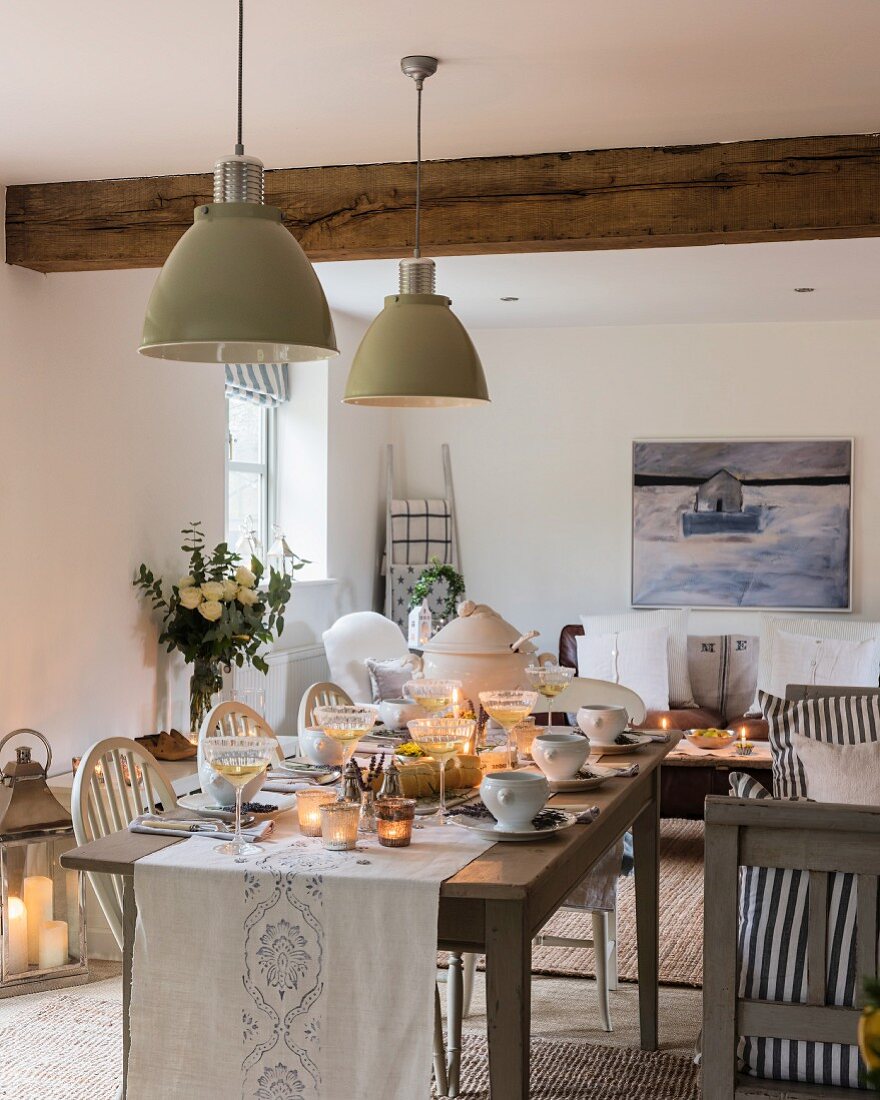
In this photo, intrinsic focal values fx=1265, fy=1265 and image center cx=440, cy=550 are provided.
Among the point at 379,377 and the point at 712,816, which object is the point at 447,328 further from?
the point at 712,816

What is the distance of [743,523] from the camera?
7.10 meters

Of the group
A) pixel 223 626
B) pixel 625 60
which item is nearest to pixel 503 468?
pixel 223 626

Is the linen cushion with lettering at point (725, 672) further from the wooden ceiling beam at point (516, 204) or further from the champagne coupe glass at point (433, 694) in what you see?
the champagne coupe glass at point (433, 694)

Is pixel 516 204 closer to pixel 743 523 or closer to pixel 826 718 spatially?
pixel 826 718

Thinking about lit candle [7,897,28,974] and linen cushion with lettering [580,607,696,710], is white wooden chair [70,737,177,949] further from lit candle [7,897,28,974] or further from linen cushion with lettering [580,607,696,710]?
linen cushion with lettering [580,607,696,710]

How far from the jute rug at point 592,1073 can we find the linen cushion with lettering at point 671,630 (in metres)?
3.21

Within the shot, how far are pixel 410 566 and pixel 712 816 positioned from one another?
5353mm

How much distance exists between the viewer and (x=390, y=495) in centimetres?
748

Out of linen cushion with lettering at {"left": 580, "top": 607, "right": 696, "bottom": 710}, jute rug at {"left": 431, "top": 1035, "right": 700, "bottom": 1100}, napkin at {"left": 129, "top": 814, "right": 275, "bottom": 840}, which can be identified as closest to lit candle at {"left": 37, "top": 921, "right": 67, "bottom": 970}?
jute rug at {"left": 431, "top": 1035, "right": 700, "bottom": 1100}

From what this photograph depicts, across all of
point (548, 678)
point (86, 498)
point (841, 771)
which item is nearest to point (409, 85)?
point (548, 678)

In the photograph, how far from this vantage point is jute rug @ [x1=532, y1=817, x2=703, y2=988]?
13.0 feet

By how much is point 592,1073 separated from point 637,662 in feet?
11.4

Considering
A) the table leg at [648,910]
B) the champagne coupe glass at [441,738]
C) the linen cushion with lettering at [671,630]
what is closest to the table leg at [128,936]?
the champagne coupe glass at [441,738]

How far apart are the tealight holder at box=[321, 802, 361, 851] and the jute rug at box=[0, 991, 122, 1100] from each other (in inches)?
50.8
